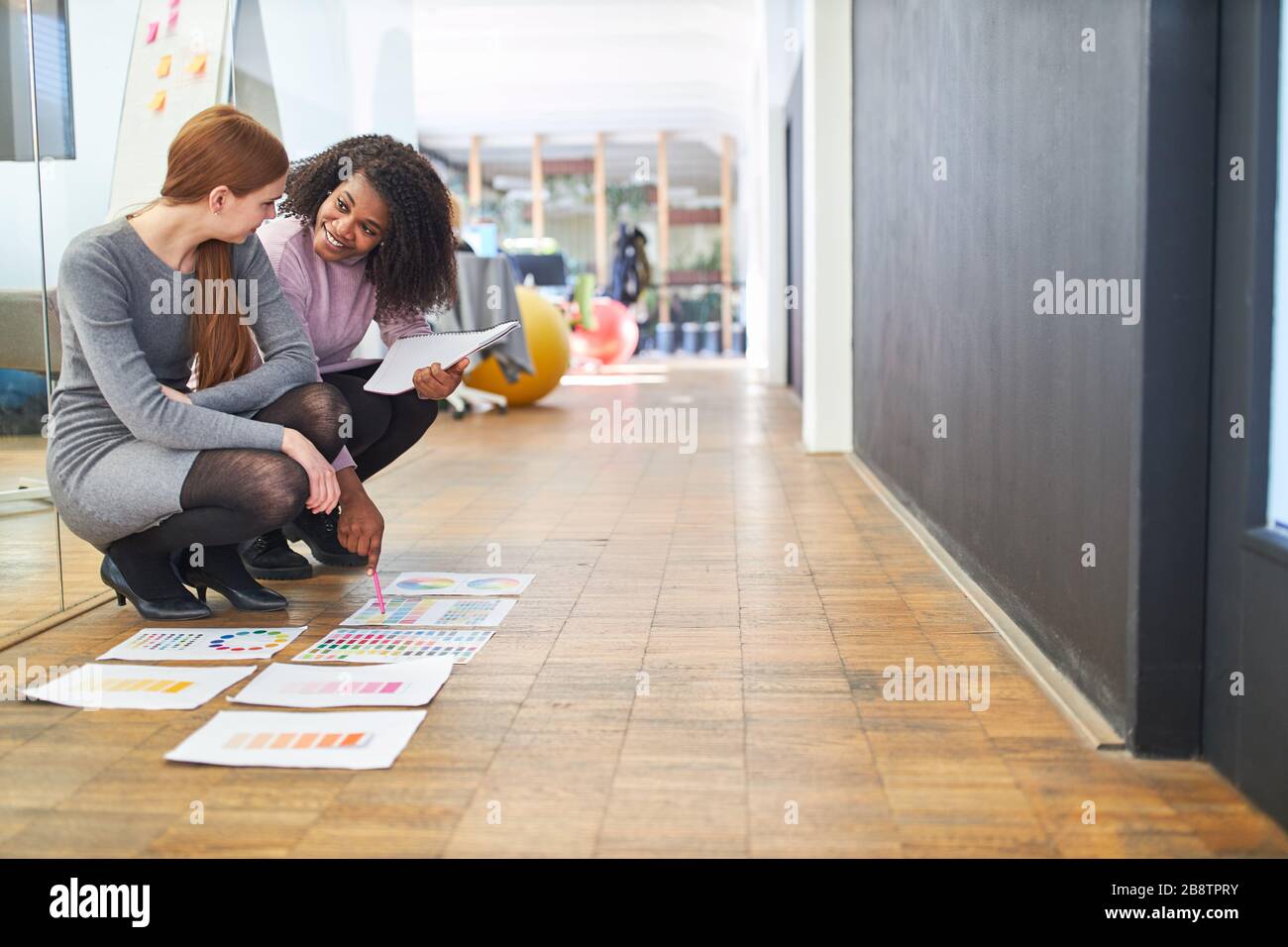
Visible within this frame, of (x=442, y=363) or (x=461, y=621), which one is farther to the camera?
(x=442, y=363)

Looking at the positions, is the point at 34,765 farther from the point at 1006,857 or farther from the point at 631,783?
the point at 1006,857

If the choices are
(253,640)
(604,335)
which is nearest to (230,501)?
(253,640)

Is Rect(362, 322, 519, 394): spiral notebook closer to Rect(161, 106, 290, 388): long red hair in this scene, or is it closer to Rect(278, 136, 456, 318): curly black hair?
Rect(278, 136, 456, 318): curly black hair

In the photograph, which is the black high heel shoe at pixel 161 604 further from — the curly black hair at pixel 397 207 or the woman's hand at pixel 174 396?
the curly black hair at pixel 397 207

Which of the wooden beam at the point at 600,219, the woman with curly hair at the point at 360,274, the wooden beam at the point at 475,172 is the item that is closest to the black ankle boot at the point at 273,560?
the woman with curly hair at the point at 360,274

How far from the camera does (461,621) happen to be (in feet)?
8.29

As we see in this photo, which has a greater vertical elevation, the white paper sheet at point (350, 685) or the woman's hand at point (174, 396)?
the woman's hand at point (174, 396)

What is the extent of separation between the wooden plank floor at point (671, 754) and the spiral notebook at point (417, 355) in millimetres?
471

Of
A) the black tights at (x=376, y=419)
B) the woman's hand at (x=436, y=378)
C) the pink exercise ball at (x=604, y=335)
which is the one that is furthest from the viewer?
the pink exercise ball at (x=604, y=335)

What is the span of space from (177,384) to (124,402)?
9.7 inches

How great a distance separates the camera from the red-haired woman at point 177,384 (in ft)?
7.61

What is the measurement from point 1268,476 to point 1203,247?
311 millimetres

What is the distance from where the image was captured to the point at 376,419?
3.02 metres
